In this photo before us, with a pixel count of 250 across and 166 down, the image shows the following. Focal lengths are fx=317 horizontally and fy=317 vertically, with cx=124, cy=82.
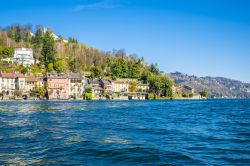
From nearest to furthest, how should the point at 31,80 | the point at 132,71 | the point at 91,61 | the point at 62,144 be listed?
1. the point at 62,144
2. the point at 31,80
3. the point at 132,71
4. the point at 91,61

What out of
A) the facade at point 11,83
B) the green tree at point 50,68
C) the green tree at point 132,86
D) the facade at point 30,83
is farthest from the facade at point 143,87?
the facade at point 11,83

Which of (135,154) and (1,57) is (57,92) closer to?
(1,57)

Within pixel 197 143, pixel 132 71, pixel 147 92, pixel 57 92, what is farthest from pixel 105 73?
pixel 197 143

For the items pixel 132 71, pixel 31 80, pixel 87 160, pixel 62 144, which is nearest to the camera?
pixel 87 160

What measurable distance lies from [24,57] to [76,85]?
4589 centimetres

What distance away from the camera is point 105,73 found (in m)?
181

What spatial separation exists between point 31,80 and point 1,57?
37.7 metres

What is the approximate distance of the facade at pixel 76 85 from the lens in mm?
137875

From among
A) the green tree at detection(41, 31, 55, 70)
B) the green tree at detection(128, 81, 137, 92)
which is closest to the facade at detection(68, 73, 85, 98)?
the green tree at detection(41, 31, 55, 70)

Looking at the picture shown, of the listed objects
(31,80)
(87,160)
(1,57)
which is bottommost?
(87,160)

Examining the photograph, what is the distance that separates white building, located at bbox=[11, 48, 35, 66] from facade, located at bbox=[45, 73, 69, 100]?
36547 mm

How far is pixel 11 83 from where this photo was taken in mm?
127625

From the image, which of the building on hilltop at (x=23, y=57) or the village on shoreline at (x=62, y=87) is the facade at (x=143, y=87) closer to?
the village on shoreline at (x=62, y=87)

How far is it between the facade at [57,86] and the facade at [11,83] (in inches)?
412
